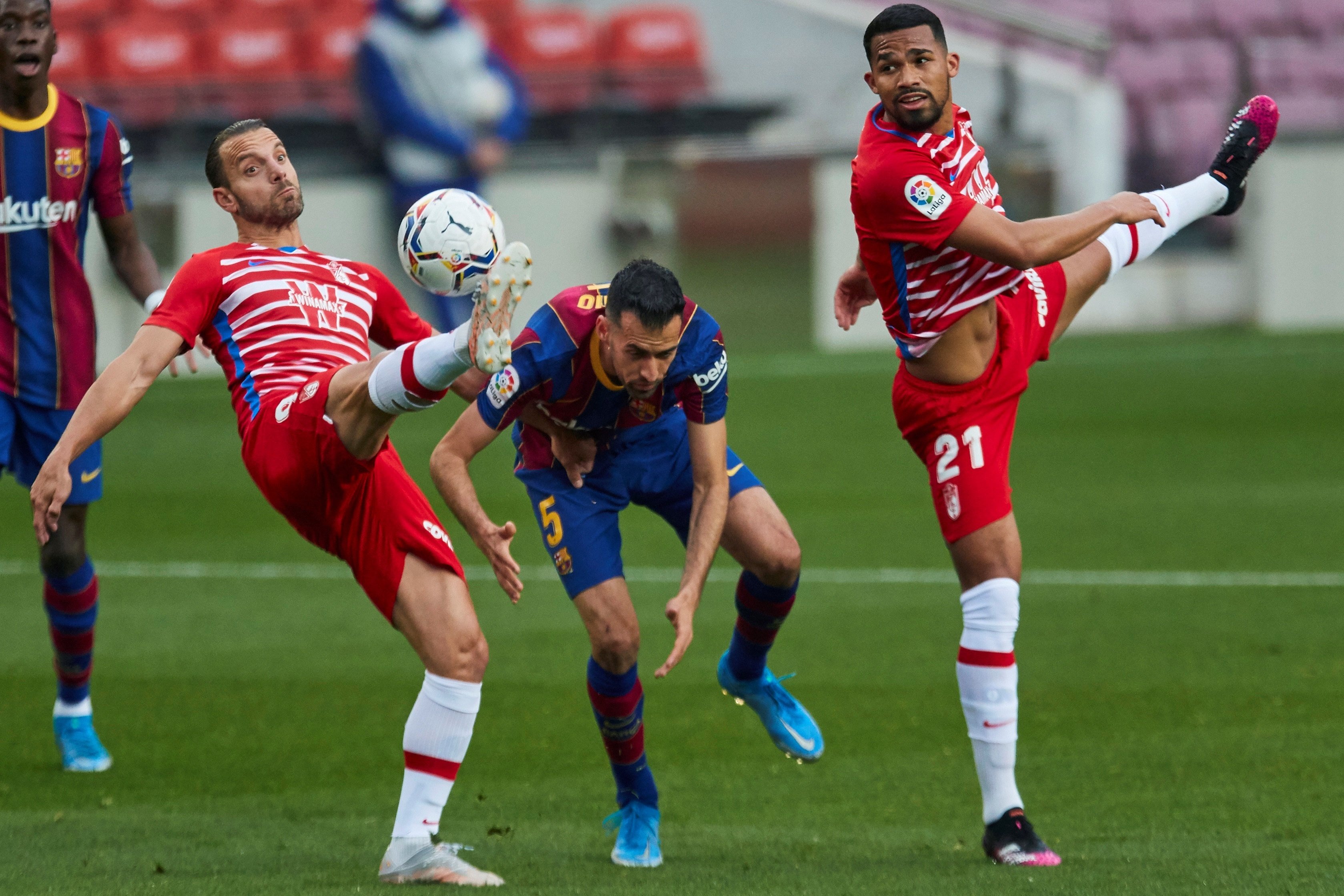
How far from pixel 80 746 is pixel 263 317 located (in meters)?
2.18

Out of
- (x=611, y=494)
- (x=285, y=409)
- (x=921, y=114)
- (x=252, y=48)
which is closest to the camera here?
(x=285, y=409)

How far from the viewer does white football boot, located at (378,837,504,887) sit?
14.6 ft

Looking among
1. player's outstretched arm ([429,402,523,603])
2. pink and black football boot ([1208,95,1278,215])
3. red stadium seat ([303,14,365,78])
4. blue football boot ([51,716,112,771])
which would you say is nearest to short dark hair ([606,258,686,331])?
player's outstretched arm ([429,402,523,603])

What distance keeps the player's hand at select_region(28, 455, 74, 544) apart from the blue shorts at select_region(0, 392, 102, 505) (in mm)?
1782

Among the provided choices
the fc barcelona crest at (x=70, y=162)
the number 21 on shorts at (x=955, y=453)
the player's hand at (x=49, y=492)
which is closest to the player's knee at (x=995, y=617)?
the number 21 on shorts at (x=955, y=453)

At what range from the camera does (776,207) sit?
20656mm

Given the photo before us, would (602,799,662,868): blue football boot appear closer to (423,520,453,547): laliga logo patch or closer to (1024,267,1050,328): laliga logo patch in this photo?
(423,520,453,547): laliga logo patch

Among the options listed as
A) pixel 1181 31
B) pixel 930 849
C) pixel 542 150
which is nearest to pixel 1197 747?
pixel 930 849

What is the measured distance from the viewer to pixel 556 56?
24.0 meters

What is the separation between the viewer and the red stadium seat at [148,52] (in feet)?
77.8

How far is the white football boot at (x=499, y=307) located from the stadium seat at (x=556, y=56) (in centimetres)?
1882

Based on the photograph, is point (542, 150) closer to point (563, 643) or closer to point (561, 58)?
point (561, 58)

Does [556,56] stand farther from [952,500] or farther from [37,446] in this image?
[952,500]

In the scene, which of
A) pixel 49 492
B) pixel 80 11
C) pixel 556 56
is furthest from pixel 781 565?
pixel 80 11
